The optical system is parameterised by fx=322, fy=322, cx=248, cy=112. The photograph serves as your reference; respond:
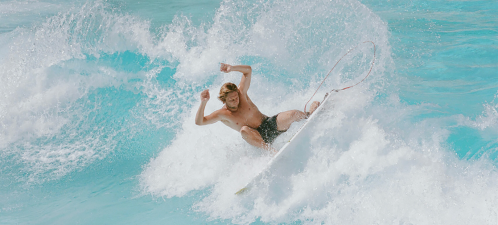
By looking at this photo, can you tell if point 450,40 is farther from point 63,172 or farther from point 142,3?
point 142,3

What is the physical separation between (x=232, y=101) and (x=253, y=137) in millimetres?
559

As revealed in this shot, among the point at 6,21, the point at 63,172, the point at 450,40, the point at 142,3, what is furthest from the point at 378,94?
the point at 6,21

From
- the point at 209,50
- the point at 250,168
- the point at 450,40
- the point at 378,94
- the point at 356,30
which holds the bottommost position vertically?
the point at 450,40

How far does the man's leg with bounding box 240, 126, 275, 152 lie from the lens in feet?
13.0

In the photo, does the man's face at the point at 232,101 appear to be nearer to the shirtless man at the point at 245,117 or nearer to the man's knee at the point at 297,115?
the shirtless man at the point at 245,117

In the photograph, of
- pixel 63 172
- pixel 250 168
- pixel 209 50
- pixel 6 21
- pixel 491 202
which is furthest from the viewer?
pixel 6 21

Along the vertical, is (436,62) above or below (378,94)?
below

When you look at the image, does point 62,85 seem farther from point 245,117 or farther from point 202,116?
point 245,117

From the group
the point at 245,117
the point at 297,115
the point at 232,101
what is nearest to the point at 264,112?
the point at 297,115

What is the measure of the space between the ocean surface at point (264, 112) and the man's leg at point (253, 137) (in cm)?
14

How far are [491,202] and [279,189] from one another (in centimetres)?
215

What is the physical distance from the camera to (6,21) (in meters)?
11.3

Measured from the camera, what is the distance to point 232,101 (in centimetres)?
377

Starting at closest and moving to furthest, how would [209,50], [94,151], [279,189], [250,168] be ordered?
[279,189] → [250,168] → [94,151] → [209,50]
